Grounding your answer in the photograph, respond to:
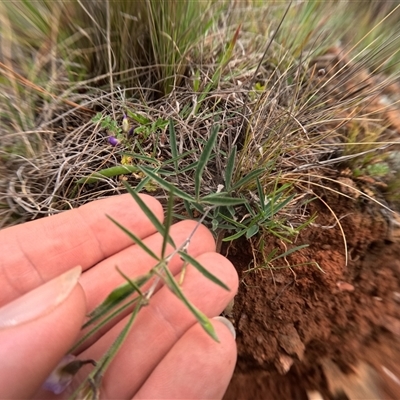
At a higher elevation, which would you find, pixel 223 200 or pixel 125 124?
pixel 125 124

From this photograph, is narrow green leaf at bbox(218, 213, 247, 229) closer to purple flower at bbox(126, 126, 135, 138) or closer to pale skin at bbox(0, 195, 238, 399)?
pale skin at bbox(0, 195, 238, 399)

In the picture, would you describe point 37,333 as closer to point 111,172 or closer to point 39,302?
point 39,302

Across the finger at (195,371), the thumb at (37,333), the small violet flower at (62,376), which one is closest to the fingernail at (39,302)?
the thumb at (37,333)

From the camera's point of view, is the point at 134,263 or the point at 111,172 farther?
the point at 111,172

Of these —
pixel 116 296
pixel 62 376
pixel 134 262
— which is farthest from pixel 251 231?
pixel 62 376

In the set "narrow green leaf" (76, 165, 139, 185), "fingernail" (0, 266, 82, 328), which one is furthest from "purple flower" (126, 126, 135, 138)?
"fingernail" (0, 266, 82, 328)
